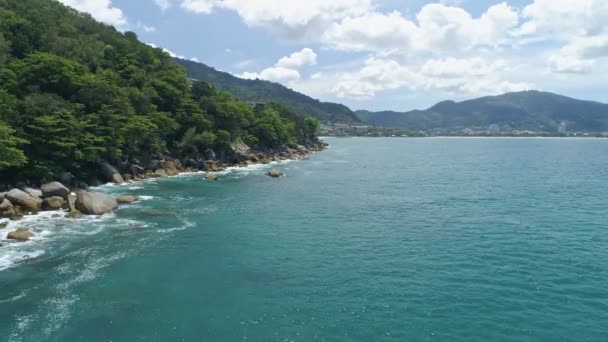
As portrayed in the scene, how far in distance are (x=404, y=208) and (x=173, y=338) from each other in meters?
34.2

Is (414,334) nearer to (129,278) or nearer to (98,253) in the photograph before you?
(129,278)

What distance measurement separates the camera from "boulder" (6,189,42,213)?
4091 centimetres

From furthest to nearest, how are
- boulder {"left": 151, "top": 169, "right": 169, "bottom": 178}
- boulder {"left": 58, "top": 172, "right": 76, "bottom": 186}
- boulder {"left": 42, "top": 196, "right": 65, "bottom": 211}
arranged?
boulder {"left": 151, "top": 169, "right": 169, "bottom": 178}, boulder {"left": 58, "top": 172, "right": 76, "bottom": 186}, boulder {"left": 42, "top": 196, "right": 65, "bottom": 211}

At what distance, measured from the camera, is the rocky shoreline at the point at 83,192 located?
4031 centimetres

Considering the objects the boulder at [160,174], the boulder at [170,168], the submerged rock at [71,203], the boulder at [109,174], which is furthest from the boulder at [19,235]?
the boulder at [170,168]

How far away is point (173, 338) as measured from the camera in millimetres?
19047

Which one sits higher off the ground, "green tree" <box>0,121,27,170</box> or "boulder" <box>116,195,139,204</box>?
"green tree" <box>0,121,27,170</box>

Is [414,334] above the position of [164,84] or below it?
below

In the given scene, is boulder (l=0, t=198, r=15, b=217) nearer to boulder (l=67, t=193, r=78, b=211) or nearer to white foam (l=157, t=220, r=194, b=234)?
boulder (l=67, t=193, r=78, b=211)

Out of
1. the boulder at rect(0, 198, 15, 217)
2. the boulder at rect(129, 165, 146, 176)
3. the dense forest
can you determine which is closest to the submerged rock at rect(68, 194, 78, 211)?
the boulder at rect(0, 198, 15, 217)

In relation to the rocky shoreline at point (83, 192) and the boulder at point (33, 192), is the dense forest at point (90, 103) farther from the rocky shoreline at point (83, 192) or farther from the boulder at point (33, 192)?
the boulder at point (33, 192)

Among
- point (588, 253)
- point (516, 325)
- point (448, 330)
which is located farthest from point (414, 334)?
point (588, 253)

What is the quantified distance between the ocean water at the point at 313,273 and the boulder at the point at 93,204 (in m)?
1.78

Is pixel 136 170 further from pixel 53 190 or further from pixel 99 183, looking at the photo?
pixel 53 190
